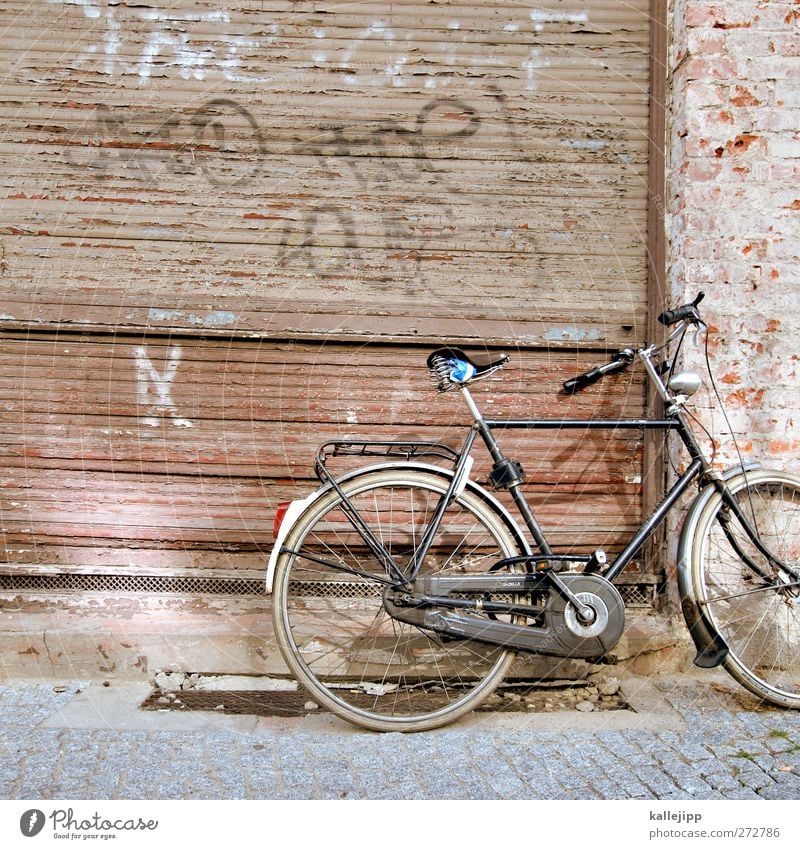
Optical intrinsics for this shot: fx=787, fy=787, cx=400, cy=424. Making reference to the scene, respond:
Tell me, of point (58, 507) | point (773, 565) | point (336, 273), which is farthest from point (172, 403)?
point (773, 565)

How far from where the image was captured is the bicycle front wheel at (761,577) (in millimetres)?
3236

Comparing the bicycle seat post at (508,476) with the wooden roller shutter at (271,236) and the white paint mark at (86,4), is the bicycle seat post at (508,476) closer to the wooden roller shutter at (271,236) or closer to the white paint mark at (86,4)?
the wooden roller shutter at (271,236)

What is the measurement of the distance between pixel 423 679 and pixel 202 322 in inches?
77.4

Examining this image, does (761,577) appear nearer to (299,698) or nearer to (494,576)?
(494,576)

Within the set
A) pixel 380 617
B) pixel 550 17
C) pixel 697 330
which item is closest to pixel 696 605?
pixel 697 330

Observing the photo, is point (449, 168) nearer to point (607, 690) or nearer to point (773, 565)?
point (773, 565)

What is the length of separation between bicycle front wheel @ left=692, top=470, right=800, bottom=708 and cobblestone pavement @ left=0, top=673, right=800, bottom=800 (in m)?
0.27

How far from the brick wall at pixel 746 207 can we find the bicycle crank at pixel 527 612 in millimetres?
1031

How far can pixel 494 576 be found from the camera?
3037 millimetres

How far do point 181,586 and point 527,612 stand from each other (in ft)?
5.60

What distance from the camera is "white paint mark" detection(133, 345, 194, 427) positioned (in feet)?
12.2

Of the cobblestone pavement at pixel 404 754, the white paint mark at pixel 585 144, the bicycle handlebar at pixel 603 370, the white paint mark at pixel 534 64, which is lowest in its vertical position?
the cobblestone pavement at pixel 404 754

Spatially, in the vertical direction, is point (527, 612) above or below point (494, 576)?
below

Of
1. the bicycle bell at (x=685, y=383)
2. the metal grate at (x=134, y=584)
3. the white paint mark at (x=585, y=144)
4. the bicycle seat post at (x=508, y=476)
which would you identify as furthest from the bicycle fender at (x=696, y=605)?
the metal grate at (x=134, y=584)
